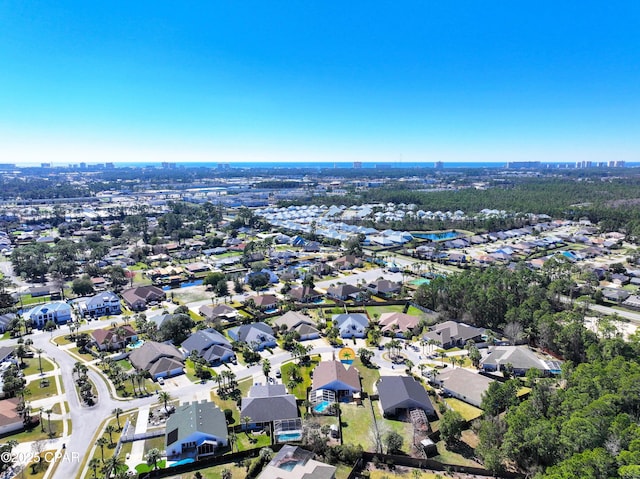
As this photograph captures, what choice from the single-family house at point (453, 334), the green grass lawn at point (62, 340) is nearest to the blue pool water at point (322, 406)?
the single-family house at point (453, 334)

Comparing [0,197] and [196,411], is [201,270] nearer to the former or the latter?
[196,411]

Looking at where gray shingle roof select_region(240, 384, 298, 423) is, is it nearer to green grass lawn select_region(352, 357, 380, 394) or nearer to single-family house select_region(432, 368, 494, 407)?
green grass lawn select_region(352, 357, 380, 394)

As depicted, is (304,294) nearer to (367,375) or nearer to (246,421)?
(367,375)

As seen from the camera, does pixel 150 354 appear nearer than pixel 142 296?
Yes

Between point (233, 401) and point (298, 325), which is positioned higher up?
point (298, 325)

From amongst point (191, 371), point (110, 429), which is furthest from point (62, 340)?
point (110, 429)

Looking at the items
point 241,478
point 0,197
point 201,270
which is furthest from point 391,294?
point 0,197

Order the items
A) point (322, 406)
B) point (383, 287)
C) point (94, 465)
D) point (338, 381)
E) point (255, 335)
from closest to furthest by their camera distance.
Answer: point (94, 465) → point (322, 406) → point (338, 381) → point (255, 335) → point (383, 287)

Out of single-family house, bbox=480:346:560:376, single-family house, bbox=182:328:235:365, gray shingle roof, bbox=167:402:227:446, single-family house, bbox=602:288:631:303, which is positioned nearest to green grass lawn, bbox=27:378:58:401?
single-family house, bbox=182:328:235:365
